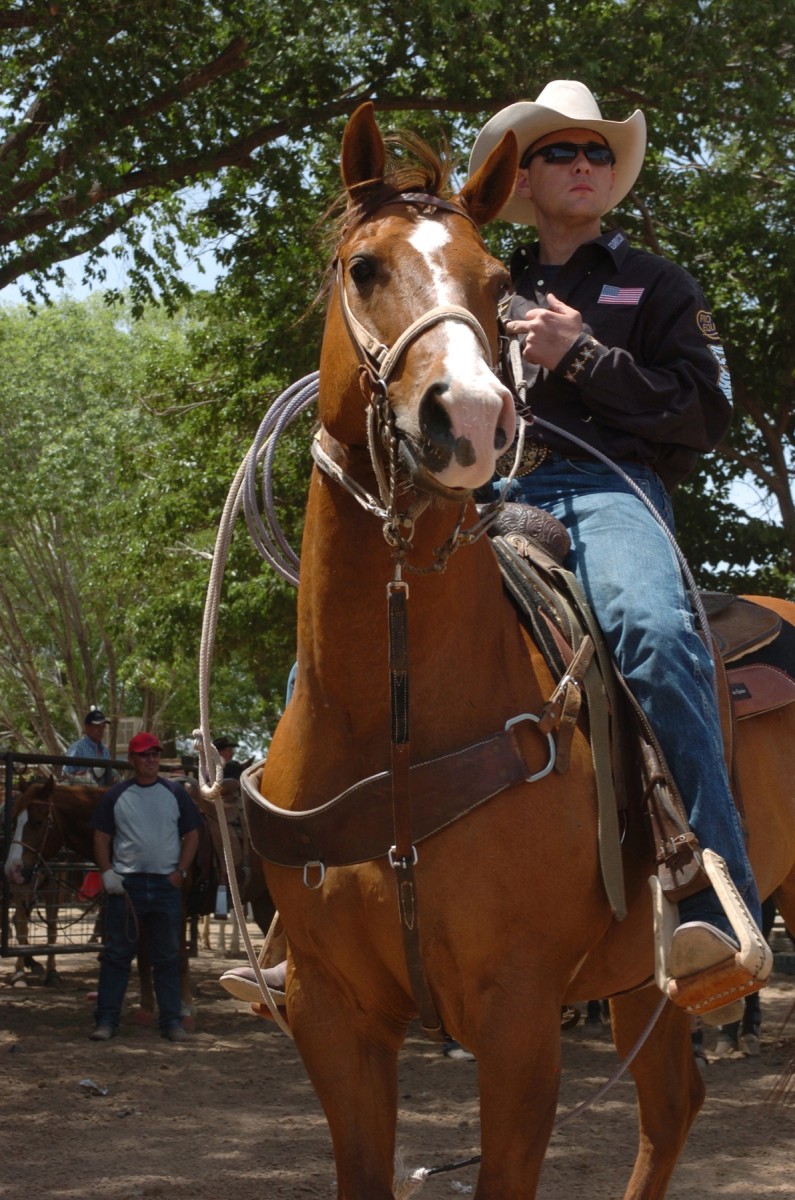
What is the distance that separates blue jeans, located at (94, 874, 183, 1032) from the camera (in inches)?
411

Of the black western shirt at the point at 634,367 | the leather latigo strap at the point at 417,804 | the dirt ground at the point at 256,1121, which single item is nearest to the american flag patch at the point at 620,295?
the black western shirt at the point at 634,367

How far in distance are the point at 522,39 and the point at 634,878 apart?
953 cm

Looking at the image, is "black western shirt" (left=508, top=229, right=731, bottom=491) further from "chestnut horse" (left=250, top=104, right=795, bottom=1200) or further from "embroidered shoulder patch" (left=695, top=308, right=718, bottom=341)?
"chestnut horse" (left=250, top=104, right=795, bottom=1200)

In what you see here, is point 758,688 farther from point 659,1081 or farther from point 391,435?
point 391,435

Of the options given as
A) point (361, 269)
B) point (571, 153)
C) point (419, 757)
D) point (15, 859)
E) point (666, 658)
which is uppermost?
point (571, 153)

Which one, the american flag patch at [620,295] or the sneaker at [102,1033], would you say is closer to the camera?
the american flag patch at [620,295]

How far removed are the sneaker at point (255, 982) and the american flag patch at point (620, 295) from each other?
2170 millimetres

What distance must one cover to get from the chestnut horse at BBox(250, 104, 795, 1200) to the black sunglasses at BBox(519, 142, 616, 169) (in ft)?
3.26

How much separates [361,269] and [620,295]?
4.11 feet

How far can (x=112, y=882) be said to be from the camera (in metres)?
10.8

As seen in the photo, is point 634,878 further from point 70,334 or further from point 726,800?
point 70,334

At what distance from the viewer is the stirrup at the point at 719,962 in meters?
3.21

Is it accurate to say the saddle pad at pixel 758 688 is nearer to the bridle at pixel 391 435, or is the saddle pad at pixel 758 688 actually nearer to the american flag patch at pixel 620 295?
the american flag patch at pixel 620 295

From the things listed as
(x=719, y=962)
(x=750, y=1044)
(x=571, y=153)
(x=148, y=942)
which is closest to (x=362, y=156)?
(x=571, y=153)
